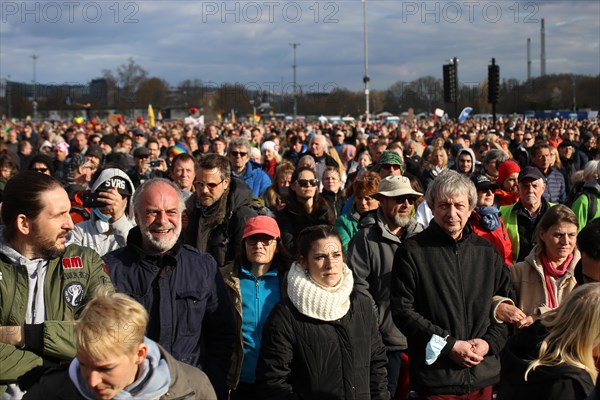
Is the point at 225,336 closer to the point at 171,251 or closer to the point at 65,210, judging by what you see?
the point at 171,251

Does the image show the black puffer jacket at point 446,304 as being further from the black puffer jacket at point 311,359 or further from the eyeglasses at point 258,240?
the eyeglasses at point 258,240

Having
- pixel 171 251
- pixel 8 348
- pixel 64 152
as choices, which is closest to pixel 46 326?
pixel 8 348

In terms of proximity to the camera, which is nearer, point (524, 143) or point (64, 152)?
point (64, 152)

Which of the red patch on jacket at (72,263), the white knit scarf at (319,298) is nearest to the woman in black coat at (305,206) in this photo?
the white knit scarf at (319,298)

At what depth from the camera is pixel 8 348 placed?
2.83 metres

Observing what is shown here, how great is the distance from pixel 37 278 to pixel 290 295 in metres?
1.27

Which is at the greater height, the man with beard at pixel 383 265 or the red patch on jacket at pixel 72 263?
the red patch on jacket at pixel 72 263

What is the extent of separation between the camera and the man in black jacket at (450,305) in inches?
153

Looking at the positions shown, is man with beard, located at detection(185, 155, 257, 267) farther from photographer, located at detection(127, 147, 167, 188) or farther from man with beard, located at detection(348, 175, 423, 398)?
photographer, located at detection(127, 147, 167, 188)

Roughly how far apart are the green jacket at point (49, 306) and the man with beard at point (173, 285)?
1.30ft

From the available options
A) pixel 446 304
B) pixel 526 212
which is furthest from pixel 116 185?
pixel 526 212

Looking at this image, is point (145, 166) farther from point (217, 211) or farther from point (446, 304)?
point (446, 304)

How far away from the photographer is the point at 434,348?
3.82m

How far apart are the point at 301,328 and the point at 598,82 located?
3209 inches
